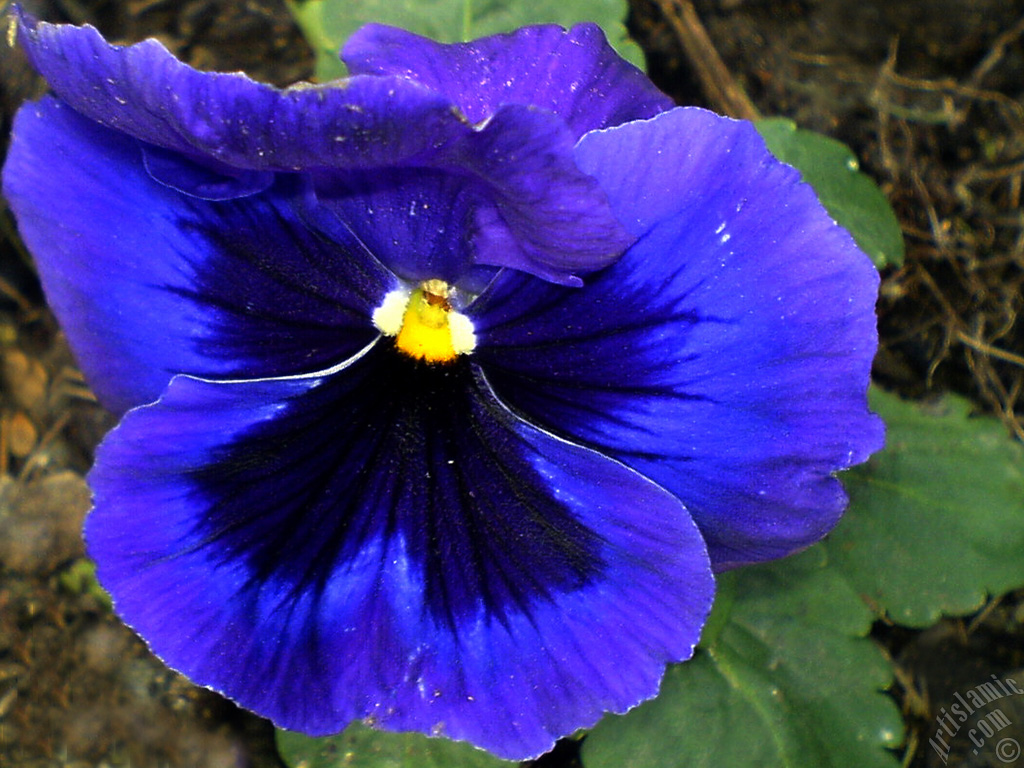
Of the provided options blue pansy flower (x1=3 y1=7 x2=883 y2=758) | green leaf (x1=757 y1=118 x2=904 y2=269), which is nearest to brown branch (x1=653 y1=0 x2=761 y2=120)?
green leaf (x1=757 y1=118 x2=904 y2=269)

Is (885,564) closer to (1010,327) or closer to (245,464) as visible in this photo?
(1010,327)

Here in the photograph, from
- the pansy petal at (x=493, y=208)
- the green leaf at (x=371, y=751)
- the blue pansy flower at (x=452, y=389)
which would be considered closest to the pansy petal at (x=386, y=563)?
the blue pansy flower at (x=452, y=389)

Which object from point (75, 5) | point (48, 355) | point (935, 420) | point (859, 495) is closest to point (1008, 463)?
point (935, 420)

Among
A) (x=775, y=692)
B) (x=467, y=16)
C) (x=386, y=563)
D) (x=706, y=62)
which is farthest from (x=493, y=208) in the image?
(x=706, y=62)

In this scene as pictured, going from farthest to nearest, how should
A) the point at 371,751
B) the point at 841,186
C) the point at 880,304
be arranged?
1. the point at 880,304
2. the point at 841,186
3. the point at 371,751

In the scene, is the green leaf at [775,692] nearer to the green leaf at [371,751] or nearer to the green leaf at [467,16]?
the green leaf at [371,751]

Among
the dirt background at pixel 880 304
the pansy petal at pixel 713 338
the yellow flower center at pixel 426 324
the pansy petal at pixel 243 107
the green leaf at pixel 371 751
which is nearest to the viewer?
the pansy petal at pixel 243 107

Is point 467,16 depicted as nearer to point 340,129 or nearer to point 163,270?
point 163,270
